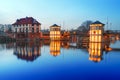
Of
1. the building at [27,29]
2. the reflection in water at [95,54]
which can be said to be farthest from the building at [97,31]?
the building at [27,29]

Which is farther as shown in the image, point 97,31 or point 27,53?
point 97,31

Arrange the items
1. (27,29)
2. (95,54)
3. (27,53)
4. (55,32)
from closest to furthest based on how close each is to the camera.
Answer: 1. (95,54)
2. (27,53)
3. (27,29)
4. (55,32)

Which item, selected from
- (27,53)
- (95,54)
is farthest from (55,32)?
(95,54)

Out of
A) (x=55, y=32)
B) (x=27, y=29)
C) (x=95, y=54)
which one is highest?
(x=27, y=29)

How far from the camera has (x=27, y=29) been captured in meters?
69.6

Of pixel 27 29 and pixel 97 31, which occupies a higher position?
pixel 27 29

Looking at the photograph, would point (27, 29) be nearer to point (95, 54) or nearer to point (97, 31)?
point (97, 31)

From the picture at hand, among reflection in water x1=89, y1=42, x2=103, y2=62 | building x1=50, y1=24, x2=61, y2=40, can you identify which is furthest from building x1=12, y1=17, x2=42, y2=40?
reflection in water x1=89, y1=42, x2=103, y2=62

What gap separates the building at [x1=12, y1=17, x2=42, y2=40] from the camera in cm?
6781

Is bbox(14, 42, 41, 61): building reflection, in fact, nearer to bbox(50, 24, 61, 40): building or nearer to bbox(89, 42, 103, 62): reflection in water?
bbox(89, 42, 103, 62): reflection in water

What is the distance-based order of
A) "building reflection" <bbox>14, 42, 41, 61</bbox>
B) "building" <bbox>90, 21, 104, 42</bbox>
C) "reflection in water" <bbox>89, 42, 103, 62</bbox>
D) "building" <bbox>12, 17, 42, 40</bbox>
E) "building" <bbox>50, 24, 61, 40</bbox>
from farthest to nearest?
"building" <bbox>50, 24, 61, 40</bbox> < "building" <bbox>12, 17, 42, 40</bbox> < "building" <bbox>90, 21, 104, 42</bbox> < "building reflection" <bbox>14, 42, 41, 61</bbox> < "reflection in water" <bbox>89, 42, 103, 62</bbox>

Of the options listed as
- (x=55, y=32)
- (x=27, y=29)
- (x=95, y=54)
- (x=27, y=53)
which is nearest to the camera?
(x=95, y=54)

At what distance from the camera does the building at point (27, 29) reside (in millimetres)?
67812

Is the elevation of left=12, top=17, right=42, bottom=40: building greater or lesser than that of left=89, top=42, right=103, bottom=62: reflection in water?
greater
